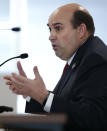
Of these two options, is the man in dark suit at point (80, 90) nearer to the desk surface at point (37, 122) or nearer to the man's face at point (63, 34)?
the man's face at point (63, 34)

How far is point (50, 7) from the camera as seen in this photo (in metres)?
3.87

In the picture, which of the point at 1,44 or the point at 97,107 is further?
the point at 1,44

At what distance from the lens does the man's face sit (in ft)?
6.61

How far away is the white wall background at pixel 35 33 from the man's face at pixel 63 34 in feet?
5.74

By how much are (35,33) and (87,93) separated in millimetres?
2481

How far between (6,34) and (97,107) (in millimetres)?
2600

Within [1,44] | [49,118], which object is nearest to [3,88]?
[1,44]

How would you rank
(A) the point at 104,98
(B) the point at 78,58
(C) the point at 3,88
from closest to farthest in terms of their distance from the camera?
(A) the point at 104,98 → (B) the point at 78,58 → (C) the point at 3,88

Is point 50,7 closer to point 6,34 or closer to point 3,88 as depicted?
point 6,34

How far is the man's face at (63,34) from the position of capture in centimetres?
201

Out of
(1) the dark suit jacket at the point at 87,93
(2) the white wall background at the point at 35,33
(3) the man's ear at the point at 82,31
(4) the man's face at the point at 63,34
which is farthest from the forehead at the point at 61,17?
(2) the white wall background at the point at 35,33

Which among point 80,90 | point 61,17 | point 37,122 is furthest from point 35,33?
point 37,122

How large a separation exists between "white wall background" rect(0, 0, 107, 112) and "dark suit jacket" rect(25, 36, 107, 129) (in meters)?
2.05

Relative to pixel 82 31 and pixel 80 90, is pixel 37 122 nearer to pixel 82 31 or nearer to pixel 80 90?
pixel 80 90
